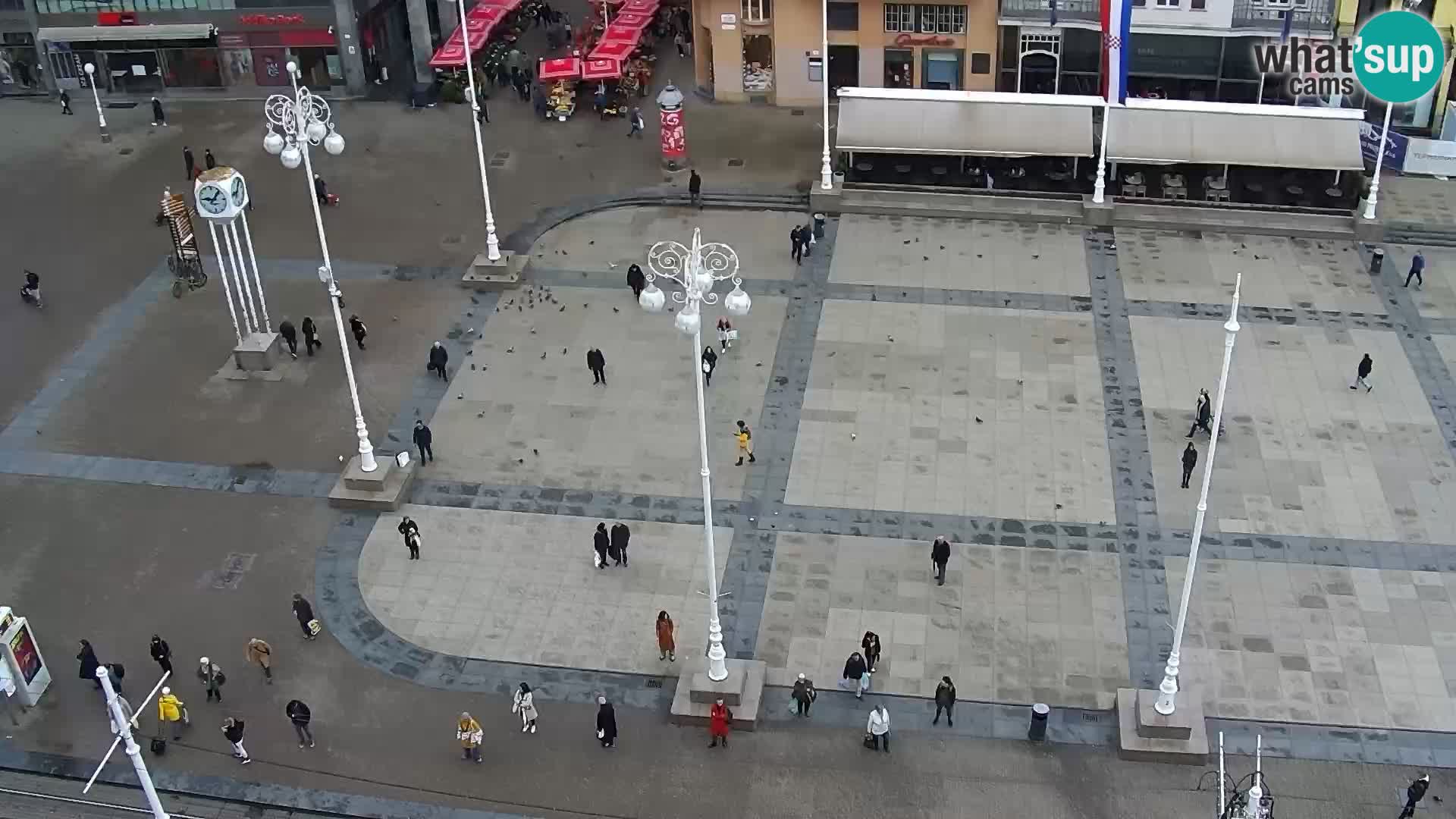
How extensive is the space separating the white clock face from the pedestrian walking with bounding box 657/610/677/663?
16.0 metres

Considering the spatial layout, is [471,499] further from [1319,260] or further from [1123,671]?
[1319,260]

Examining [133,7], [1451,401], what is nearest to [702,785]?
[1451,401]

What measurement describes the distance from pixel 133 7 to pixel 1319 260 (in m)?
43.3

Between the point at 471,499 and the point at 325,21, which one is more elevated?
the point at 325,21

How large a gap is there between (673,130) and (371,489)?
19228 millimetres

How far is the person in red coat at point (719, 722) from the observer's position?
2678 centimetres

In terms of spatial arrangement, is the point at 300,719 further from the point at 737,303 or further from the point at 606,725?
the point at 737,303

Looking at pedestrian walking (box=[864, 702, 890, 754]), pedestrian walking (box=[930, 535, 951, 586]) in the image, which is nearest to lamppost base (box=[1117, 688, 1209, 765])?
pedestrian walking (box=[864, 702, 890, 754])

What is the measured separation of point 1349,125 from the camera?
4478 cm

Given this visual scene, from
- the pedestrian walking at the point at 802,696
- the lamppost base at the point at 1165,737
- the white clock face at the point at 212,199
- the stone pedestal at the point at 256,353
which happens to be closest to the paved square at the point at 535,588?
the pedestrian walking at the point at 802,696

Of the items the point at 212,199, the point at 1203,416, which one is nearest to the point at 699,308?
the point at 1203,416

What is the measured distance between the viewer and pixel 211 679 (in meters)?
28.4

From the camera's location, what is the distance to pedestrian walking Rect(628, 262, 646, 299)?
133 ft

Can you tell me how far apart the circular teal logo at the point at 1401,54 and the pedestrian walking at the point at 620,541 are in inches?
1050
